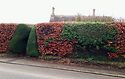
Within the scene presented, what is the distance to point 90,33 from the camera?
15.5 metres

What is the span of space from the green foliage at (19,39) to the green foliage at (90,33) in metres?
2.96

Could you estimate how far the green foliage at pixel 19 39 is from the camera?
1812 cm

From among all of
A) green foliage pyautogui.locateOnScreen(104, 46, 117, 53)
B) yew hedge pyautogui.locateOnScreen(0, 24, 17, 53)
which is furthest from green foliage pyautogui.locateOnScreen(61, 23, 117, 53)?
yew hedge pyautogui.locateOnScreen(0, 24, 17, 53)

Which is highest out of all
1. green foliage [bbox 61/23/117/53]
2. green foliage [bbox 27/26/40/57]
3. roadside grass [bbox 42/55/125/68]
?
green foliage [bbox 61/23/117/53]

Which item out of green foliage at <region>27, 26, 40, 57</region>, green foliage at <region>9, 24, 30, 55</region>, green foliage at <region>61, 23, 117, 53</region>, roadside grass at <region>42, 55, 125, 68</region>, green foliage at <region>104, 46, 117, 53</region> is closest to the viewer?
roadside grass at <region>42, 55, 125, 68</region>

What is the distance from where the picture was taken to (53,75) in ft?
41.2

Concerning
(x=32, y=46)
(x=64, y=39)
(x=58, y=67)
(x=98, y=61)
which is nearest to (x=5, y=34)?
(x=32, y=46)

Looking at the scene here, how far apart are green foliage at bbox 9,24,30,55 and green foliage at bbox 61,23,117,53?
2.96 m

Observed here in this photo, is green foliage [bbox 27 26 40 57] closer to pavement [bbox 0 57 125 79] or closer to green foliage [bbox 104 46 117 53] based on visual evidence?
pavement [bbox 0 57 125 79]

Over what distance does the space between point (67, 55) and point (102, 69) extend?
2681mm

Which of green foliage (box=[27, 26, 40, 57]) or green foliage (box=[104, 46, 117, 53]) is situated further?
green foliage (box=[27, 26, 40, 57])

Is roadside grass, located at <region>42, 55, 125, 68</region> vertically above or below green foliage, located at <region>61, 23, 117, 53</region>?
below

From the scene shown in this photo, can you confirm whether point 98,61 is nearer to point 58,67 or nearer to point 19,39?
point 58,67

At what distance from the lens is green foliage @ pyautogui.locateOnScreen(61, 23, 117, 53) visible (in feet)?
49.2
